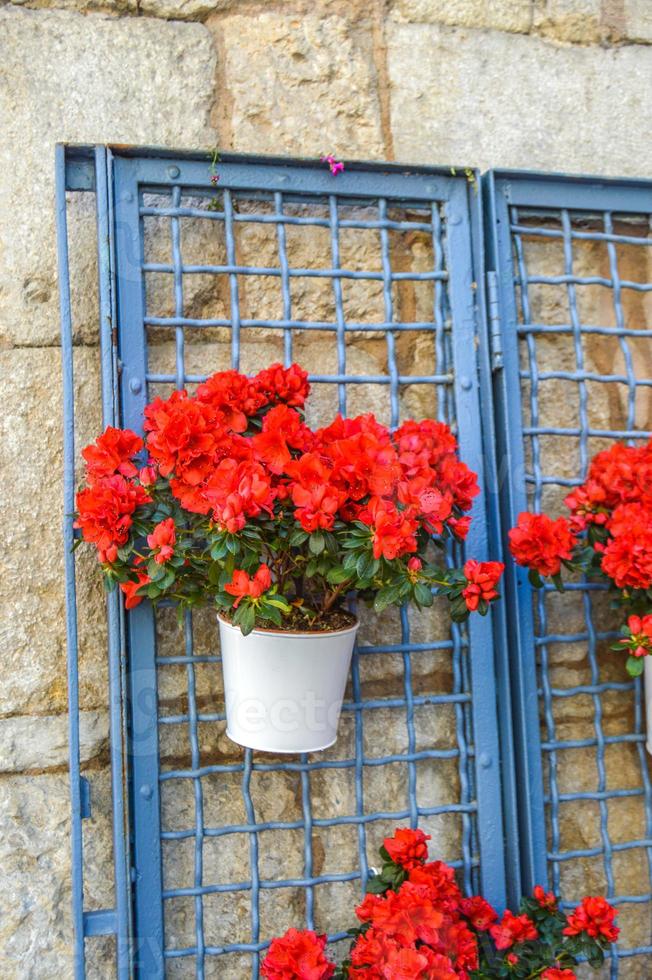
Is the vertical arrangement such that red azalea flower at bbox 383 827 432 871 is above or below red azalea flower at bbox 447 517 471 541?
below

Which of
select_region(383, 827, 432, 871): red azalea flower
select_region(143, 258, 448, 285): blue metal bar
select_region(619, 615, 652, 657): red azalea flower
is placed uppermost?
→ select_region(143, 258, 448, 285): blue metal bar

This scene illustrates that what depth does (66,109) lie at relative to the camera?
5.11ft

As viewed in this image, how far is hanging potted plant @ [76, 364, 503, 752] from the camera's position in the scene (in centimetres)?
125

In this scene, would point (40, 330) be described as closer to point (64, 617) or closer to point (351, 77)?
point (64, 617)

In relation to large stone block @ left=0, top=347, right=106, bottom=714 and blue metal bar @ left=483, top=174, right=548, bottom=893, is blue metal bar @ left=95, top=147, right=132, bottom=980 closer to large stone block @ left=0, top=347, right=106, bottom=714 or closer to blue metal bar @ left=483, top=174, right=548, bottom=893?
large stone block @ left=0, top=347, right=106, bottom=714

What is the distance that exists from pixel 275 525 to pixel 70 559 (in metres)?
0.39

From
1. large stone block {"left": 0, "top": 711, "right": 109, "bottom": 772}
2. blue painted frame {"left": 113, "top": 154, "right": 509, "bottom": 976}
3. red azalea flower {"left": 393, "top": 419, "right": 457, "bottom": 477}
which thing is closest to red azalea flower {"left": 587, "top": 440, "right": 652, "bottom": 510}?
blue painted frame {"left": 113, "top": 154, "right": 509, "bottom": 976}

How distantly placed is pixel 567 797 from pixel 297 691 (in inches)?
25.4

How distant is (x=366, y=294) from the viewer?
166 cm

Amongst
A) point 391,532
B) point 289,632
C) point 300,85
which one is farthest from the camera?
point 300,85

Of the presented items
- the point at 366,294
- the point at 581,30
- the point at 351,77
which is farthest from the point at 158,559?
the point at 581,30

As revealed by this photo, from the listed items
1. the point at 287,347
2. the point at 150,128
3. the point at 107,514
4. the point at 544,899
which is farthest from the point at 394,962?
the point at 150,128

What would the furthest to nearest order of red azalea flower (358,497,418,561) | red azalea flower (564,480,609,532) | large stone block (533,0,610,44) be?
large stone block (533,0,610,44)
red azalea flower (564,480,609,532)
red azalea flower (358,497,418,561)

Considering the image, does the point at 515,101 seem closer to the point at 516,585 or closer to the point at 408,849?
the point at 516,585
